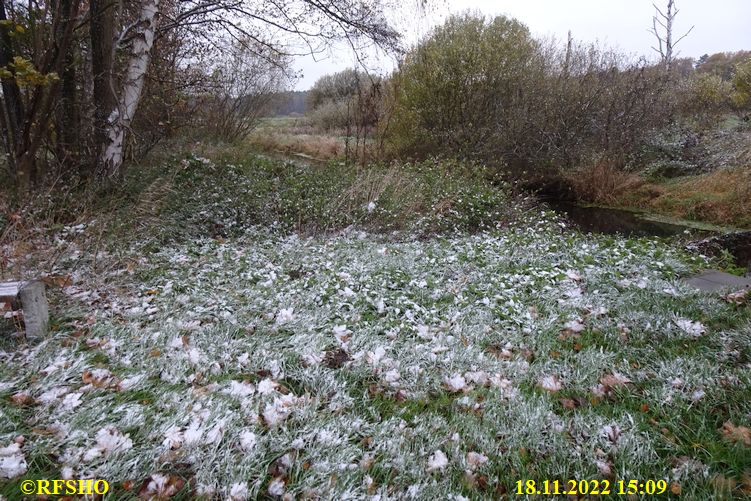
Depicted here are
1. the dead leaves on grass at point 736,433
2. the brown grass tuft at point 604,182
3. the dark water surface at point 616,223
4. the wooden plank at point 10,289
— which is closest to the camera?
the dead leaves on grass at point 736,433

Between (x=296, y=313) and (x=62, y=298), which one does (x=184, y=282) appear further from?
(x=296, y=313)

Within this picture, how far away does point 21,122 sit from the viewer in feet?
20.9

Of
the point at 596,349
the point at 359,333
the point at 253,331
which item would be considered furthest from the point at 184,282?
the point at 596,349

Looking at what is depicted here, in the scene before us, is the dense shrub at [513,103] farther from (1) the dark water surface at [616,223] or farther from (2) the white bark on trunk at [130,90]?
(2) the white bark on trunk at [130,90]

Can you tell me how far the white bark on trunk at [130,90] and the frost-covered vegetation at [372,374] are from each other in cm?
153

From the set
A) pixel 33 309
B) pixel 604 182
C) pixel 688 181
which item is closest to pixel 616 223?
pixel 604 182
